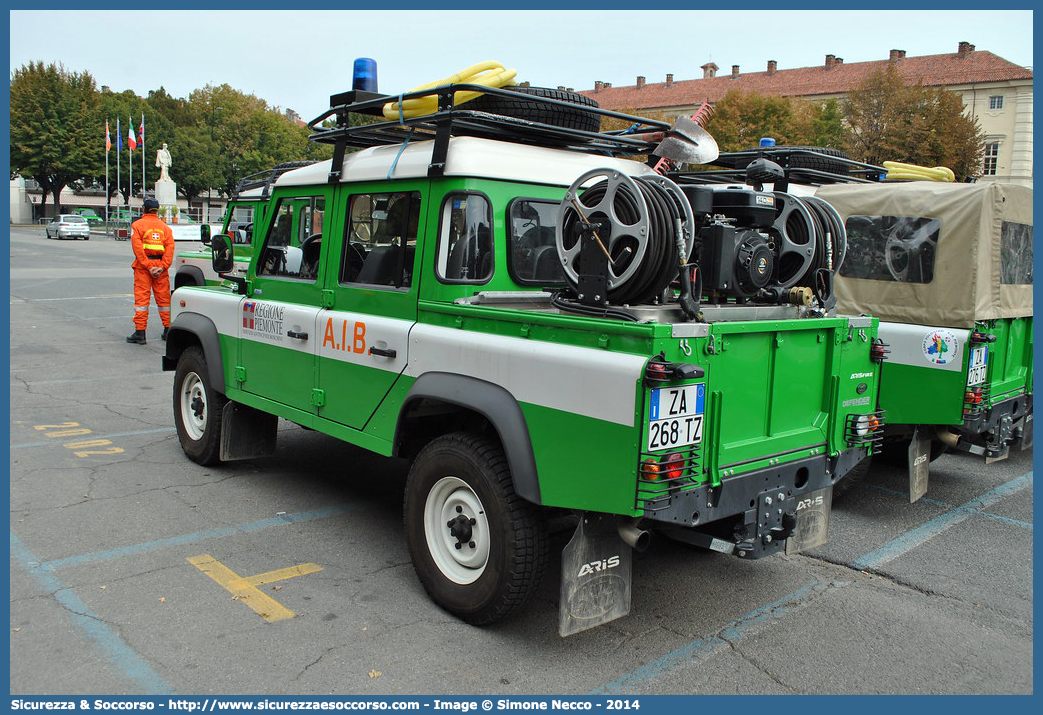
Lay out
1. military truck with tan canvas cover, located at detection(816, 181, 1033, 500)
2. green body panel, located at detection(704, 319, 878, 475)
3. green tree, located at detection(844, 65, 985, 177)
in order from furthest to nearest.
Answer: green tree, located at detection(844, 65, 985, 177), military truck with tan canvas cover, located at detection(816, 181, 1033, 500), green body panel, located at detection(704, 319, 878, 475)

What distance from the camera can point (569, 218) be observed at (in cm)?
399

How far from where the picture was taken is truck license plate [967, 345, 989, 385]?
5895 millimetres

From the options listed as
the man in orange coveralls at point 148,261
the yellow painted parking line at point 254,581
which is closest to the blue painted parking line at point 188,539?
the yellow painted parking line at point 254,581

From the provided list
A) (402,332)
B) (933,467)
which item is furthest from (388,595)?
(933,467)

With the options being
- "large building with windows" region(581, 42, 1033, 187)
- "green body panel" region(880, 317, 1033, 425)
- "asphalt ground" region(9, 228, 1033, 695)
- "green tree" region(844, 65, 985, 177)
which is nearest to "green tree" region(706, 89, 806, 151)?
"green tree" region(844, 65, 985, 177)

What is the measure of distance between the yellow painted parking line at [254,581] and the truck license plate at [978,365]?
4668 mm

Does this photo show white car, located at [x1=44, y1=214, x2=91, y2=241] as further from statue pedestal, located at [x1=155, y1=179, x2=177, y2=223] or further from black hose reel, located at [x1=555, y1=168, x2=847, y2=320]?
black hose reel, located at [x1=555, y1=168, x2=847, y2=320]

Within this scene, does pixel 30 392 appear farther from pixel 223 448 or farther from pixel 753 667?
pixel 753 667

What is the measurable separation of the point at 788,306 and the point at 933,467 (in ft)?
13.4

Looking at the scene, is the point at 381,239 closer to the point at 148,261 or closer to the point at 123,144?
the point at 148,261

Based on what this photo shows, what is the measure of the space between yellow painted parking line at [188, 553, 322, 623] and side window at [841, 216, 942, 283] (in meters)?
4.80

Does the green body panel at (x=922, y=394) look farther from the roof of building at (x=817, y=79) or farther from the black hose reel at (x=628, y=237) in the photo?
the roof of building at (x=817, y=79)

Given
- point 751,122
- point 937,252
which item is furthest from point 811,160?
point 751,122

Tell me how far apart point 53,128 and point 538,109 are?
70924mm
